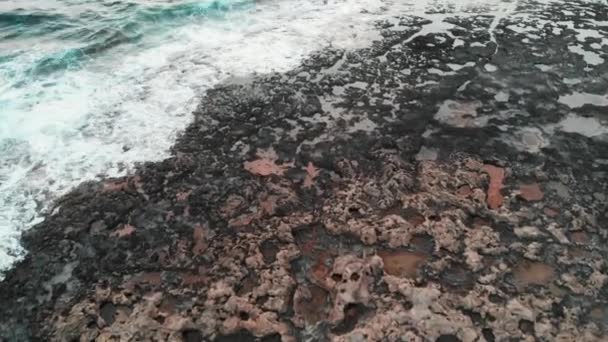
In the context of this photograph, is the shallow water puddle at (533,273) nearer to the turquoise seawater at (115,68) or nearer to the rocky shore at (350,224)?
the rocky shore at (350,224)

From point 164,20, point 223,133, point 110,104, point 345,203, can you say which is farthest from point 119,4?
point 345,203

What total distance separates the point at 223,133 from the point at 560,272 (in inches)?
200

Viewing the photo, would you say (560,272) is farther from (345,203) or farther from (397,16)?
(397,16)

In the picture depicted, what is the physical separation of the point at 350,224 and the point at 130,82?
19.2 ft

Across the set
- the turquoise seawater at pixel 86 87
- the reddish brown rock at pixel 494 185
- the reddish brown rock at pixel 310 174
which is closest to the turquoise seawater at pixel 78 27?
the turquoise seawater at pixel 86 87

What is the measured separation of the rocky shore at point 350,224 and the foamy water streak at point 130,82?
1.54ft

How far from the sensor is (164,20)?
41.3ft

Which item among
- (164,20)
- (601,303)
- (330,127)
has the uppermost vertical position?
(164,20)

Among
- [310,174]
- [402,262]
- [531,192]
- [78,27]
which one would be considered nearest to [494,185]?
[531,192]

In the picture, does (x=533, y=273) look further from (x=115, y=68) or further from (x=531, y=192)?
→ (x=115, y=68)

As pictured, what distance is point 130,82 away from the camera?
952 cm

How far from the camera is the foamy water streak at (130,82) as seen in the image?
7102mm

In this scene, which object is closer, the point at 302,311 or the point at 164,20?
the point at 302,311

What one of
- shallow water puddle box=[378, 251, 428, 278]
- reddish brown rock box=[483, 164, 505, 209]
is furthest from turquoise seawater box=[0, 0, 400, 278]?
reddish brown rock box=[483, 164, 505, 209]
